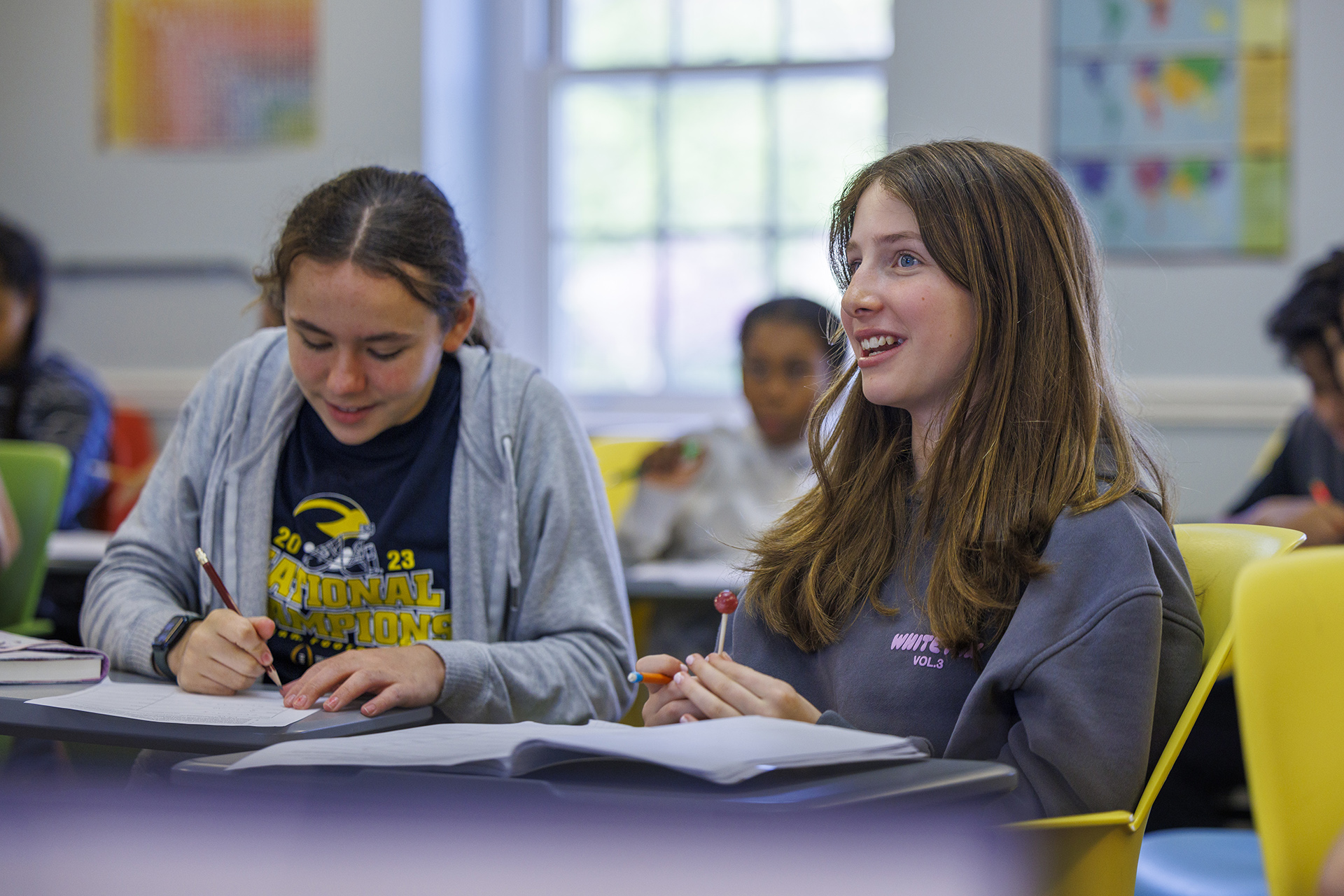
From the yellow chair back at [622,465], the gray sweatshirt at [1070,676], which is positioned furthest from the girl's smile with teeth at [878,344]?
the yellow chair back at [622,465]

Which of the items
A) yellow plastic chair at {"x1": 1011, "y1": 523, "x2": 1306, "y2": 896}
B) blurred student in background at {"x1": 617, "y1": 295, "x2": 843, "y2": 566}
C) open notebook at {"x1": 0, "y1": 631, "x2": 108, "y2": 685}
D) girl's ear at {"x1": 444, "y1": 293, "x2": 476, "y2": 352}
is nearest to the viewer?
yellow plastic chair at {"x1": 1011, "y1": 523, "x2": 1306, "y2": 896}

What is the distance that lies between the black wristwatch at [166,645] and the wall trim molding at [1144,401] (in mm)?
1743

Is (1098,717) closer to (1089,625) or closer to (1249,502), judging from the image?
(1089,625)

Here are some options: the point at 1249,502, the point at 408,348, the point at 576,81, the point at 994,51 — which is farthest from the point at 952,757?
the point at 576,81

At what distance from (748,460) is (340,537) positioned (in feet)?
4.93

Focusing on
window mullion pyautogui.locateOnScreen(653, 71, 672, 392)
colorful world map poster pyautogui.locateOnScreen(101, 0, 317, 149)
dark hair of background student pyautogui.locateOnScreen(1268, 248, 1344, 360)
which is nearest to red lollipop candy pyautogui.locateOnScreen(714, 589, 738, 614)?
dark hair of background student pyautogui.locateOnScreen(1268, 248, 1344, 360)

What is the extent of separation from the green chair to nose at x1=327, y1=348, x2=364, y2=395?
42.8 inches

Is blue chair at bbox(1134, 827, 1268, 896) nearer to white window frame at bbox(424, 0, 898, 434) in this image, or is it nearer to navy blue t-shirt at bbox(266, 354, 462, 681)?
navy blue t-shirt at bbox(266, 354, 462, 681)

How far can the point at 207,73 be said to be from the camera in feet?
13.9

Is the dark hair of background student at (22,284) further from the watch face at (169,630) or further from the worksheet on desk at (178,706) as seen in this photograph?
the worksheet on desk at (178,706)

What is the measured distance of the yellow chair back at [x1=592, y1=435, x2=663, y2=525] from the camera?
2682mm

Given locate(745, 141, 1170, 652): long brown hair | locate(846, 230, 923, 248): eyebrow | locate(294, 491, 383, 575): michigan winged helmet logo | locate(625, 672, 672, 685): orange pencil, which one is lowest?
locate(625, 672, 672, 685): orange pencil

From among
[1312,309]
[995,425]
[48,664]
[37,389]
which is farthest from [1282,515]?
[37,389]

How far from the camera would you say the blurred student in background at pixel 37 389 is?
3.27m
